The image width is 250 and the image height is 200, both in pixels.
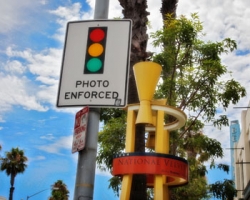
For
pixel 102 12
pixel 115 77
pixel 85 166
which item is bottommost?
pixel 85 166

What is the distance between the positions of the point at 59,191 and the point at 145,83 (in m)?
39.7

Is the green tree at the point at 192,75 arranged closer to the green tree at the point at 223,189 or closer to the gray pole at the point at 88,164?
the green tree at the point at 223,189

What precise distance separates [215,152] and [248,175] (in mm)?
18363

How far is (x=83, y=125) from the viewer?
358 centimetres

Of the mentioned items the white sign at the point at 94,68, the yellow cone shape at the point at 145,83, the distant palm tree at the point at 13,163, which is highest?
the distant palm tree at the point at 13,163

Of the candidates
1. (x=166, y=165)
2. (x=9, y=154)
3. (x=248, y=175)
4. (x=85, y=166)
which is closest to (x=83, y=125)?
(x=85, y=166)

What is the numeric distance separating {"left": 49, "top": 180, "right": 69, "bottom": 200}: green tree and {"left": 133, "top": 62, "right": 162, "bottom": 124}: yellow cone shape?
36416 millimetres

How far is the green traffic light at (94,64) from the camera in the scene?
12.6 feet

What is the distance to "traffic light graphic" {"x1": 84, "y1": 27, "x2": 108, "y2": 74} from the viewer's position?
3.84 meters

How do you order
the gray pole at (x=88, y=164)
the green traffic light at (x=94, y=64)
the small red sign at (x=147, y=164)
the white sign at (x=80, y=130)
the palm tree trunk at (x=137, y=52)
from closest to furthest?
the gray pole at (x=88, y=164) < the white sign at (x=80, y=130) < the green traffic light at (x=94, y=64) < the small red sign at (x=147, y=164) < the palm tree trunk at (x=137, y=52)

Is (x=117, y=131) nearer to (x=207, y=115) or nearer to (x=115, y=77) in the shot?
(x=207, y=115)

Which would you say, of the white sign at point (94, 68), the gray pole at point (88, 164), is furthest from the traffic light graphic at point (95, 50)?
the gray pole at point (88, 164)

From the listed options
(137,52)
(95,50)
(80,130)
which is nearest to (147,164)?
(137,52)

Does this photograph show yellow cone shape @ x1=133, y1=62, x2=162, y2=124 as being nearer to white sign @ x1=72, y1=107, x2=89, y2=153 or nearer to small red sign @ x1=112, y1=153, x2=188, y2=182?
small red sign @ x1=112, y1=153, x2=188, y2=182
